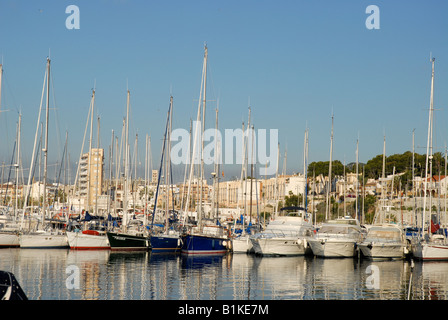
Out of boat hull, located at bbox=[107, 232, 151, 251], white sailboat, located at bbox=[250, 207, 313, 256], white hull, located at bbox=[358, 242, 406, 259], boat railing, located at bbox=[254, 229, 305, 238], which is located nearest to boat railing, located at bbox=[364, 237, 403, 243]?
white hull, located at bbox=[358, 242, 406, 259]

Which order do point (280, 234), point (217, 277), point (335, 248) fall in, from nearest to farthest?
point (217, 277) < point (335, 248) < point (280, 234)

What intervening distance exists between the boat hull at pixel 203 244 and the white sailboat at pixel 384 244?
11.3 meters

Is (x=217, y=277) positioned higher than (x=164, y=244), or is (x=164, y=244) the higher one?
(x=164, y=244)

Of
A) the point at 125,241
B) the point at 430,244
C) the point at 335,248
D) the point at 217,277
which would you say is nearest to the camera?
the point at 217,277

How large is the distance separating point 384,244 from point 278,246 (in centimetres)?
795

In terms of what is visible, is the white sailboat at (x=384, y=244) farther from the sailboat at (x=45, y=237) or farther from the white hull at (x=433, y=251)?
the sailboat at (x=45, y=237)

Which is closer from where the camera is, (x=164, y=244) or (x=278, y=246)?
(x=278, y=246)

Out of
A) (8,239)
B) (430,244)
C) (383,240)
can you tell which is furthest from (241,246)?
(8,239)

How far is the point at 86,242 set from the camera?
5006 cm

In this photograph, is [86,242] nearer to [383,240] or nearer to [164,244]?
[164,244]

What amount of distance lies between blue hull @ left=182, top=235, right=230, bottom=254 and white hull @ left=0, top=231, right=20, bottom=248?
16456 mm

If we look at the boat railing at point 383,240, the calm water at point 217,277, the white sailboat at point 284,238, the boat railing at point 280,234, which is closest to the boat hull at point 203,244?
the calm water at point 217,277

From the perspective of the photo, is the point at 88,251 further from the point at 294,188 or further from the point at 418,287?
the point at 294,188
